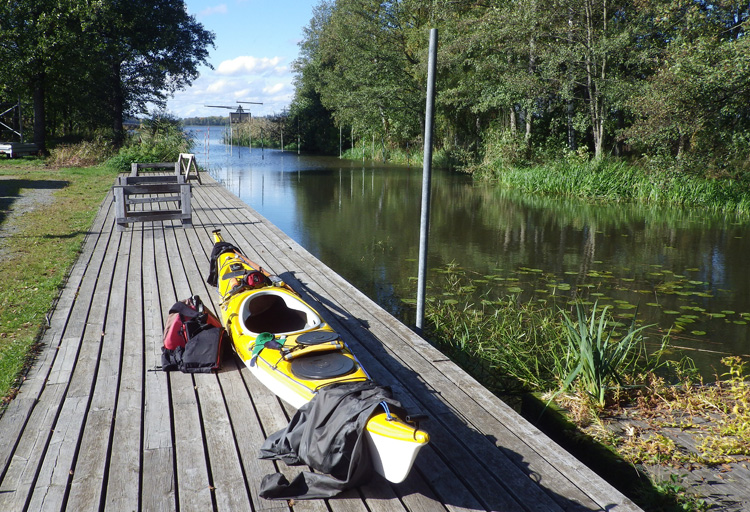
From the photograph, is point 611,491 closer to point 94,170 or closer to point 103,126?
point 94,170

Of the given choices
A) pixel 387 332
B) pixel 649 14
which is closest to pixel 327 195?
pixel 649 14

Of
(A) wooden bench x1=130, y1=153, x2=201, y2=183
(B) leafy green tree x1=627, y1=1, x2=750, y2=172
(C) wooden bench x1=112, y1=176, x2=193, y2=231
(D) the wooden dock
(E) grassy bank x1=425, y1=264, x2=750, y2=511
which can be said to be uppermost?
(B) leafy green tree x1=627, y1=1, x2=750, y2=172

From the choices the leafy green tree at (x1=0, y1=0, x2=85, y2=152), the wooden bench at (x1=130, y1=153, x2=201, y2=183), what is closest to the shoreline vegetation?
the wooden bench at (x1=130, y1=153, x2=201, y2=183)

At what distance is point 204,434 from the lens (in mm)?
3104

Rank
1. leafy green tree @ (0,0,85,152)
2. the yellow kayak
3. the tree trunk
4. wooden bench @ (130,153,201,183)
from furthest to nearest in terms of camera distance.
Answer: the tree trunk < leafy green tree @ (0,0,85,152) < wooden bench @ (130,153,201,183) < the yellow kayak

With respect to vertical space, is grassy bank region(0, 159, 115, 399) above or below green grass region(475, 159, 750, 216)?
below

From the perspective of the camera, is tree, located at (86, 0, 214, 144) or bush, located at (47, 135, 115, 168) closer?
bush, located at (47, 135, 115, 168)

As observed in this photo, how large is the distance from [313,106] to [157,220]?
112 feet

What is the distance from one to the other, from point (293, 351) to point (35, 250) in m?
5.74

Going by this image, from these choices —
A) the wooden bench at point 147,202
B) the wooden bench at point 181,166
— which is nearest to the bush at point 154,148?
the wooden bench at point 181,166

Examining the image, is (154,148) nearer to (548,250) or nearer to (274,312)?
(548,250)

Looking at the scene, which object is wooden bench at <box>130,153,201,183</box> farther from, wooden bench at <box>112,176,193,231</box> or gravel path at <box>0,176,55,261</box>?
wooden bench at <box>112,176,193,231</box>

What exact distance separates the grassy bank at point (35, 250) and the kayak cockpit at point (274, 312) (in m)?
1.52

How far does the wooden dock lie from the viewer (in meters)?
2.58
